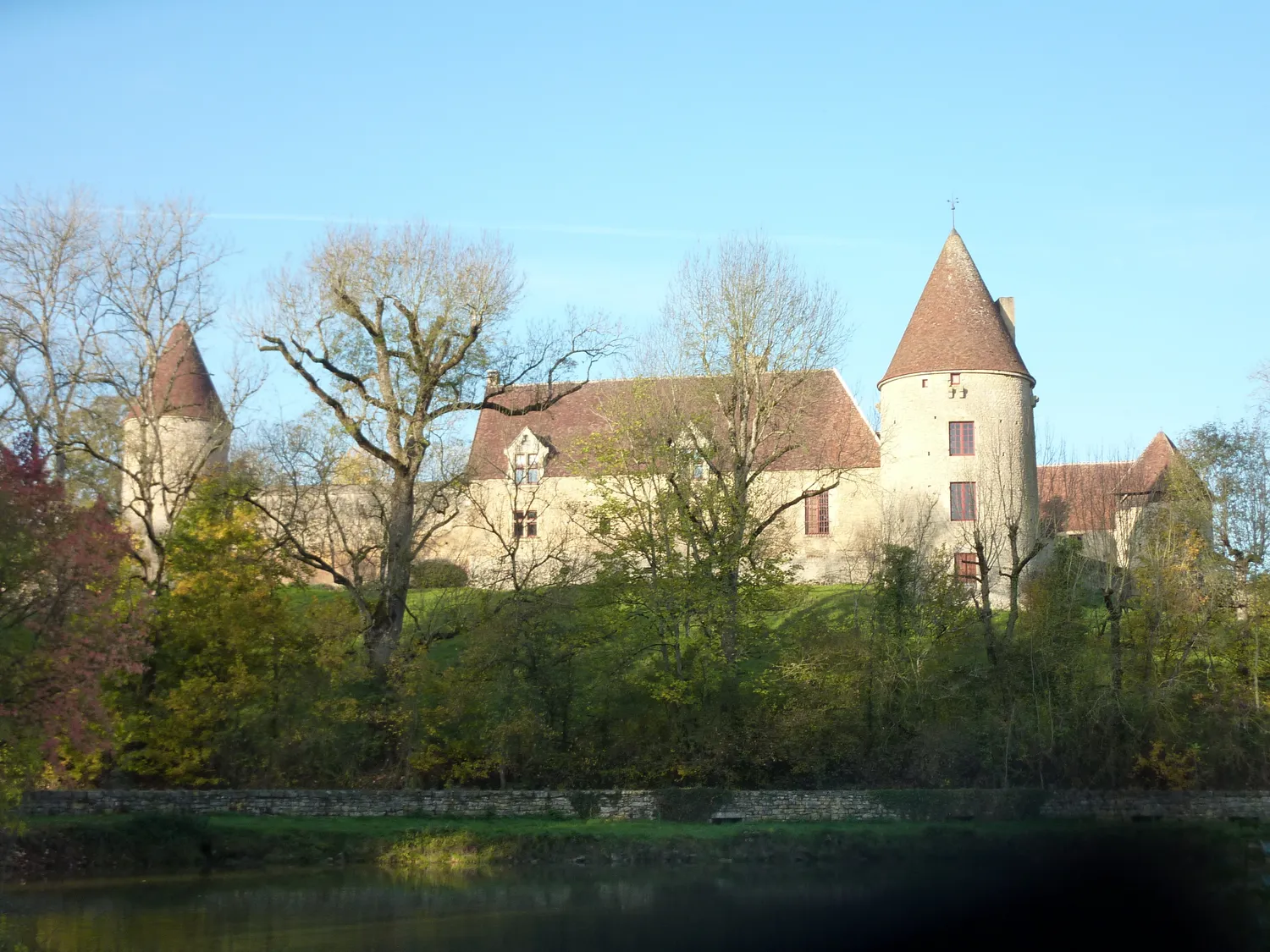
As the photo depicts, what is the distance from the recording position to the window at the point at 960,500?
35531 millimetres

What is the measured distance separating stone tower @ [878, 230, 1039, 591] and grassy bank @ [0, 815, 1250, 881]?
1372 centimetres

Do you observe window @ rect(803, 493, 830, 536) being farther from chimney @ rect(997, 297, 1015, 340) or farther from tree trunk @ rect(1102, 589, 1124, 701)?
tree trunk @ rect(1102, 589, 1124, 701)

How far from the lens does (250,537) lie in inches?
981

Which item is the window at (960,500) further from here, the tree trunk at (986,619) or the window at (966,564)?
the tree trunk at (986,619)

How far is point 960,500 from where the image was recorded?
3578 cm

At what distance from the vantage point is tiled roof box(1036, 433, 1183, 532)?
3829 centimetres

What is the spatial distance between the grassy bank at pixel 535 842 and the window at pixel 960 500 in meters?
14.2

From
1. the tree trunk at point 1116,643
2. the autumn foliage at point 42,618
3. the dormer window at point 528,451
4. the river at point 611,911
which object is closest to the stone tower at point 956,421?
the tree trunk at point 1116,643

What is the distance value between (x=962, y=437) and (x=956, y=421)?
0.52m

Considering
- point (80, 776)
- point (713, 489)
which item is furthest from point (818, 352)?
point (80, 776)

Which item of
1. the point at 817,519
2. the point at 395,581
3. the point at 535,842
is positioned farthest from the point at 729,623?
the point at 817,519

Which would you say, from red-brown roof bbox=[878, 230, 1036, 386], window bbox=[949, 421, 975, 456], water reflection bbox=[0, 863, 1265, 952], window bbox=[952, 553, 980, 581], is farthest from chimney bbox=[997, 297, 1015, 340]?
water reflection bbox=[0, 863, 1265, 952]

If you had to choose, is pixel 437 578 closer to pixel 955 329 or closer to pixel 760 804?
pixel 760 804

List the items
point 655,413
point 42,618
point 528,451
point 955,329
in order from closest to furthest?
point 42,618, point 655,413, point 955,329, point 528,451
